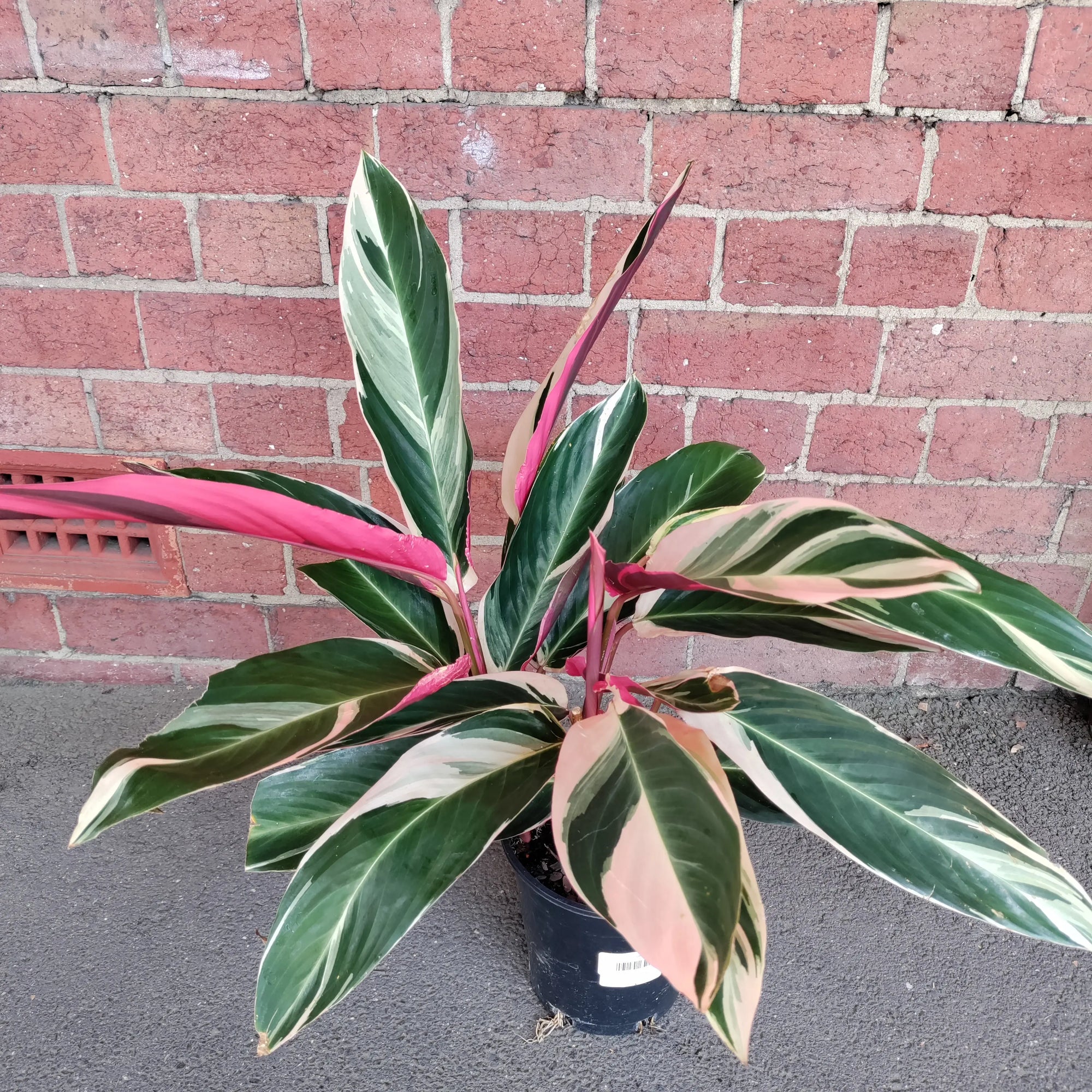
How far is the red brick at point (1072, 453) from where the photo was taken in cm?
116

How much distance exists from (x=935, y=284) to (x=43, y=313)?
119cm

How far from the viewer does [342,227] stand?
1.07 meters

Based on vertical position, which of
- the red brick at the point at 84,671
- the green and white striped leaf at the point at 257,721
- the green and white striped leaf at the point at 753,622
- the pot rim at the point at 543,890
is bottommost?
the red brick at the point at 84,671

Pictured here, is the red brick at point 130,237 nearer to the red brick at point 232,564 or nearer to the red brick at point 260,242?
the red brick at point 260,242

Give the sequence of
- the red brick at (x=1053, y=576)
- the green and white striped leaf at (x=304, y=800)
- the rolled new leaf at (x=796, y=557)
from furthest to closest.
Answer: the red brick at (x=1053, y=576), the green and white striped leaf at (x=304, y=800), the rolled new leaf at (x=796, y=557)

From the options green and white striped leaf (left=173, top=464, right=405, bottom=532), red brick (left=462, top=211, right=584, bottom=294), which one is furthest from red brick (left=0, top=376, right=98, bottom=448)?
red brick (left=462, top=211, right=584, bottom=294)

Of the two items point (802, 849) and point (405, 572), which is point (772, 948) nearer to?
point (802, 849)

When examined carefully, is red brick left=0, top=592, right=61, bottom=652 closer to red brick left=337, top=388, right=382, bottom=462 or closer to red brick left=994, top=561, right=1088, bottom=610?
red brick left=337, top=388, right=382, bottom=462

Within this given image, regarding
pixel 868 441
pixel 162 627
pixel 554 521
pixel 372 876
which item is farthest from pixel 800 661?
pixel 162 627

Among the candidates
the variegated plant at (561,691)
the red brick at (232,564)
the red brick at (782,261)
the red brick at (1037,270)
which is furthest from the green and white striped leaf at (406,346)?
the red brick at (1037,270)

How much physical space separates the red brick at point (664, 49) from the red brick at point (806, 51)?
3cm

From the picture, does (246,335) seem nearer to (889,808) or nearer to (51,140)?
(51,140)

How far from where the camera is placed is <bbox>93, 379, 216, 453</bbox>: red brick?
119cm

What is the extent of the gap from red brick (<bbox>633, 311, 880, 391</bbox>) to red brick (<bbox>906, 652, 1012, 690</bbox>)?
481mm
